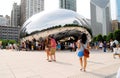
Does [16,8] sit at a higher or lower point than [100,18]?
higher

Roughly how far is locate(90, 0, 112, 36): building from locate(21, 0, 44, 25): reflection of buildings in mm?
42547

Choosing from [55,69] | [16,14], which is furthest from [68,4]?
[55,69]

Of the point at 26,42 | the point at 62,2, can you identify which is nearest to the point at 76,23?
the point at 26,42

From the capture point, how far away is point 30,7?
171875mm

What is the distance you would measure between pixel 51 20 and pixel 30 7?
150 m

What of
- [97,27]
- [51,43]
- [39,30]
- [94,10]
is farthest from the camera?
[94,10]

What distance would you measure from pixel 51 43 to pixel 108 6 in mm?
156131

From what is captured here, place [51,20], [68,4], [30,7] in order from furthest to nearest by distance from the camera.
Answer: [30,7] → [68,4] → [51,20]

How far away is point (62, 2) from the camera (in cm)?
15425

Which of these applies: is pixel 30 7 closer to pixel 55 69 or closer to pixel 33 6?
pixel 33 6

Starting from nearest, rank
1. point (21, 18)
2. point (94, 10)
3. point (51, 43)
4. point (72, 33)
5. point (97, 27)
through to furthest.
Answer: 1. point (51, 43)
2. point (72, 33)
3. point (97, 27)
4. point (94, 10)
5. point (21, 18)

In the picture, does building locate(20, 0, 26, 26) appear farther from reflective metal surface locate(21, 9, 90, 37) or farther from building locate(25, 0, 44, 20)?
reflective metal surface locate(21, 9, 90, 37)

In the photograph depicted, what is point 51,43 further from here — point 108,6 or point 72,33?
point 108,6

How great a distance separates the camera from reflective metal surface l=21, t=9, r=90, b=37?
2467cm
